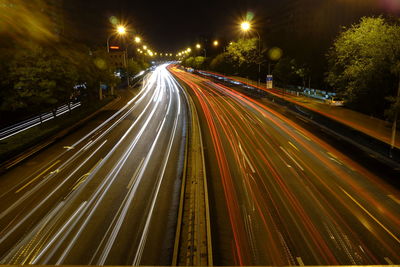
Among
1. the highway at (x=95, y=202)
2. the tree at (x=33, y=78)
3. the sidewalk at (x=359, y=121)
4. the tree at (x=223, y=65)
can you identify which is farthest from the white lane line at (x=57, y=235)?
the tree at (x=223, y=65)

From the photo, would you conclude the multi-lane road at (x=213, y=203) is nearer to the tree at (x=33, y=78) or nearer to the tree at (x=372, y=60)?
the tree at (x=33, y=78)

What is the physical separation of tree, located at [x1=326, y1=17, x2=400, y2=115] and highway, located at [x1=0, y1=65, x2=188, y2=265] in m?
18.8

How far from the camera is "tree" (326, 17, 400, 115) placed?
27.3 metres

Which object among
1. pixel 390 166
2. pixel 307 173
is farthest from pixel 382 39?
pixel 307 173

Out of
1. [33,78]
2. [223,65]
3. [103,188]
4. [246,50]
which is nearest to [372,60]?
[103,188]

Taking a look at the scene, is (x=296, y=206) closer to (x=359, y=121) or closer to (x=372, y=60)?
(x=359, y=121)

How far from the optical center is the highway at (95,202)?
391 inches

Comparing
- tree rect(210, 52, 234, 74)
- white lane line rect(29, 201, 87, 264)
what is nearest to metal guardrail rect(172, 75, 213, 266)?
white lane line rect(29, 201, 87, 264)

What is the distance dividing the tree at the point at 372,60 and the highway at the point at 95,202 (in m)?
18.8

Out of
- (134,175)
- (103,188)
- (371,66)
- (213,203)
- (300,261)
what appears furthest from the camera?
(371,66)

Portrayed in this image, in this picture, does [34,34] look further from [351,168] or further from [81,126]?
[351,168]

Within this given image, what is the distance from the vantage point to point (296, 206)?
12750 mm

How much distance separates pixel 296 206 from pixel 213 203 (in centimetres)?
349

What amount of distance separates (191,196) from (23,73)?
19125 millimetres
